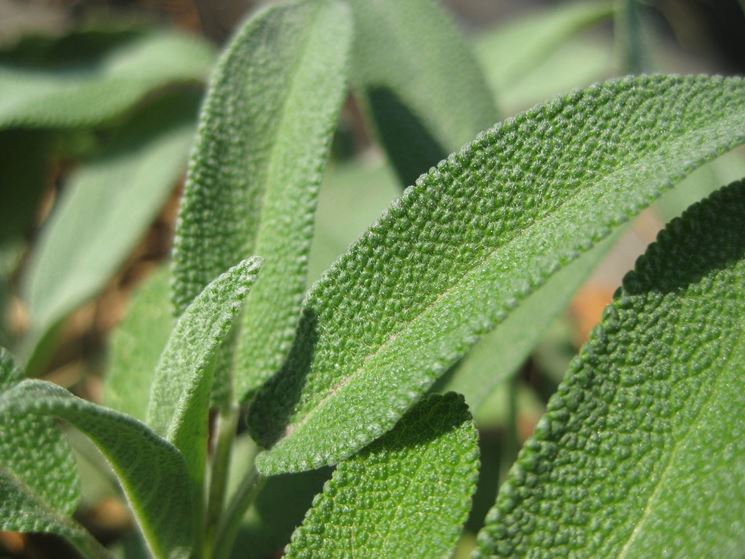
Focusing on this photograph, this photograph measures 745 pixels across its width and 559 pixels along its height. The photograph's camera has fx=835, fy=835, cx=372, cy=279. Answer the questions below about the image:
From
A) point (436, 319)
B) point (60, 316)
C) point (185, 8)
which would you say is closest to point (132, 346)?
point (60, 316)

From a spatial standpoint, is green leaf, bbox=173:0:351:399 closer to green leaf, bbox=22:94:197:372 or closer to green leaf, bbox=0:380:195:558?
green leaf, bbox=0:380:195:558

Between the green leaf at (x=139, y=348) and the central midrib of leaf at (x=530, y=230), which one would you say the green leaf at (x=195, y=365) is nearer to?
the central midrib of leaf at (x=530, y=230)

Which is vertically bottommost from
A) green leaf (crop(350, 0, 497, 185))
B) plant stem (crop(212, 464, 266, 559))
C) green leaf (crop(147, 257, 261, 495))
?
plant stem (crop(212, 464, 266, 559))

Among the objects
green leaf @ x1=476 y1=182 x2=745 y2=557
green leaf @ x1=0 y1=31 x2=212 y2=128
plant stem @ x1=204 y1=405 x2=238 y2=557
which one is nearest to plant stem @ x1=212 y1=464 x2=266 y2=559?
plant stem @ x1=204 y1=405 x2=238 y2=557

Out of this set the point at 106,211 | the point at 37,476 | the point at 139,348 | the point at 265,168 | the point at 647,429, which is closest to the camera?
the point at 647,429

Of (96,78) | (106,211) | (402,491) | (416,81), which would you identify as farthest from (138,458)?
(96,78)

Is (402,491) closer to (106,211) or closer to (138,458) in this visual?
(138,458)

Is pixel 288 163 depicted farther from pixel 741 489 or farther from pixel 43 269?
pixel 43 269
